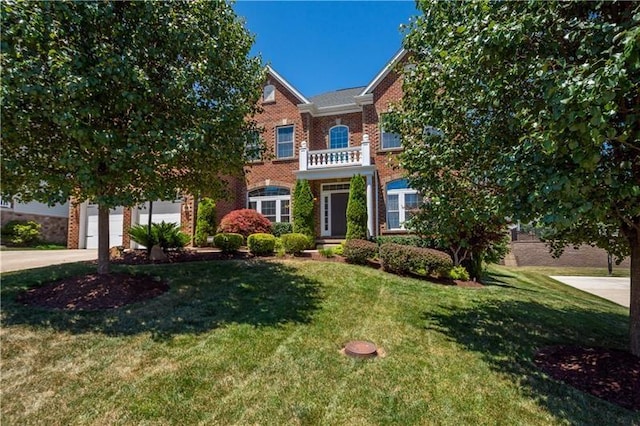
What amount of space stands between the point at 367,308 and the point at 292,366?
2.66 metres

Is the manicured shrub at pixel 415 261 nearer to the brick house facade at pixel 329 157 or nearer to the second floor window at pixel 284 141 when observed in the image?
the brick house facade at pixel 329 157

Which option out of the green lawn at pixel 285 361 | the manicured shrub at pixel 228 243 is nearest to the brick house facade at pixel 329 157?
the manicured shrub at pixel 228 243

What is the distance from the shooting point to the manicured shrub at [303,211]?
14555 millimetres

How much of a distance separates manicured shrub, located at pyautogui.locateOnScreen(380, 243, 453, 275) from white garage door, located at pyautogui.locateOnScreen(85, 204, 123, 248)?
13566 millimetres

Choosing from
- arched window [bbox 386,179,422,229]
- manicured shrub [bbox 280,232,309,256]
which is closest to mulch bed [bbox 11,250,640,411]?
manicured shrub [bbox 280,232,309,256]

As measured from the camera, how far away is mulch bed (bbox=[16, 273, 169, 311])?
5871mm

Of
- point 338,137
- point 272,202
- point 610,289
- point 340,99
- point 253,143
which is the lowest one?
point 610,289

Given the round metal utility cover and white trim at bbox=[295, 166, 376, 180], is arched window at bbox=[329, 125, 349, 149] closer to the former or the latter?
white trim at bbox=[295, 166, 376, 180]

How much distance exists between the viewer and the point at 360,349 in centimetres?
471

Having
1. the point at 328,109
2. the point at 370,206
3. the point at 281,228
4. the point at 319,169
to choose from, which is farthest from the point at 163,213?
the point at 370,206

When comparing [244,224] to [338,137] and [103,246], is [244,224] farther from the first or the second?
[338,137]

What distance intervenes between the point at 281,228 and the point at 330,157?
13.4 ft

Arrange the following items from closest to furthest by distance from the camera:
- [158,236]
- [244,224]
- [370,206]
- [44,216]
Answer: [158,236]
[244,224]
[370,206]
[44,216]

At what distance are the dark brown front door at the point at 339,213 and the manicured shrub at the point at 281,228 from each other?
2.48 m
